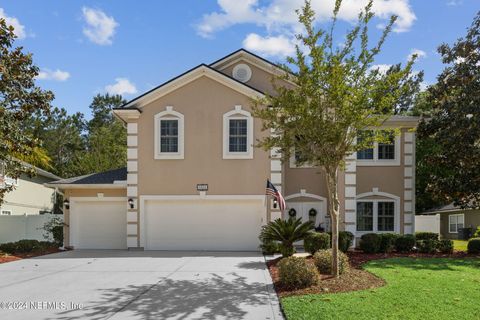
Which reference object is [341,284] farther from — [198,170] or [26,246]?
[26,246]

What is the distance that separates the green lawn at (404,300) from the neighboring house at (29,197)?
72.7 feet

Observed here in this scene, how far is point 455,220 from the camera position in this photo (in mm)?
33438

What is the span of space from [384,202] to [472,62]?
674cm

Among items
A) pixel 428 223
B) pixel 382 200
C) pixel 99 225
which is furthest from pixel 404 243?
pixel 428 223

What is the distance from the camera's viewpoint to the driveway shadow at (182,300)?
309 inches

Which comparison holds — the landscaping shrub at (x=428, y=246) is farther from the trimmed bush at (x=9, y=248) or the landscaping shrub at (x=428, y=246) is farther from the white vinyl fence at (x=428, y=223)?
the trimmed bush at (x=9, y=248)

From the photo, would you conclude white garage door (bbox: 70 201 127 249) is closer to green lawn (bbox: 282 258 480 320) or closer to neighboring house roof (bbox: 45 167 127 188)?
neighboring house roof (bbox: 45 167 127 188)

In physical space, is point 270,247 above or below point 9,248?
above

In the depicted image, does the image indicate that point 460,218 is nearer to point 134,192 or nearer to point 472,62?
point 472,62

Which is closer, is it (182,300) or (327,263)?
(182,300)

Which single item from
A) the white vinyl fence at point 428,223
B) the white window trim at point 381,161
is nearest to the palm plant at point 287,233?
the white window trim at point 381,161

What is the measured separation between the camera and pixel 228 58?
2061 centimetres

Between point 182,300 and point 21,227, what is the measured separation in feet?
56.6

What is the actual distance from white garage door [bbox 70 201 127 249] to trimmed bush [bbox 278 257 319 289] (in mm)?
10857
